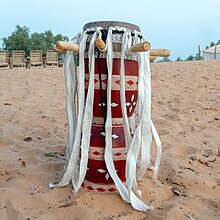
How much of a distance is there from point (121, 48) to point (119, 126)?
415mm

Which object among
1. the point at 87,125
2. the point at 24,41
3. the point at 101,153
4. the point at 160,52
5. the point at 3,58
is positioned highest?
the point at 24,41

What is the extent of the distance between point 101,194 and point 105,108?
0.46m

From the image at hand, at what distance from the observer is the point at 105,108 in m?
1.84

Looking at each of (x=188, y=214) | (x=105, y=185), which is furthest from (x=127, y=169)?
(x=188, y=214)

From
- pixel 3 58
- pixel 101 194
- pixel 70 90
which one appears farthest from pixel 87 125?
pixel 3 58

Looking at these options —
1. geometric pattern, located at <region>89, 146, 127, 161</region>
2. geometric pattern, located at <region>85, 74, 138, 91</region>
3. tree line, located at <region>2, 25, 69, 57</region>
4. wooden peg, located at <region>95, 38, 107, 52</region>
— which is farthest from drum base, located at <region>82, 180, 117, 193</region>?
tree line, located at <region>2, 25, 69, 57</region>

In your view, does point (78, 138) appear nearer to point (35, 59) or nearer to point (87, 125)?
point (87, 125)

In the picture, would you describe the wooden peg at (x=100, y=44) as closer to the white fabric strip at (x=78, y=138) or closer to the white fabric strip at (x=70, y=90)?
the white fabric strip at (x=78, y=138)

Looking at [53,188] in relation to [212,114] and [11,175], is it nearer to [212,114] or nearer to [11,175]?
[11,175]

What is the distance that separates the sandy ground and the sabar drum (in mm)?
112

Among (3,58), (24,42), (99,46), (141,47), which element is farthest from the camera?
(24,42)

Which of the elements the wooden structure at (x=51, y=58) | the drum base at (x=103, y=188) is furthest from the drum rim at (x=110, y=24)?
the wooden structure at (x=51, y=58)

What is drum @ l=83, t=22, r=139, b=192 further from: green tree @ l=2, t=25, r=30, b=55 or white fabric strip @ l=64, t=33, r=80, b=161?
green tree @ l=2, t=25, r=30, b=55

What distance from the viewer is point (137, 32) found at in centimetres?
185
